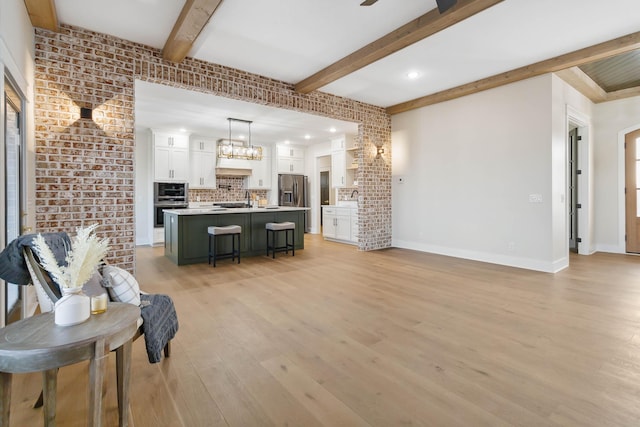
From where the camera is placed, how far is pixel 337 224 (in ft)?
26.5

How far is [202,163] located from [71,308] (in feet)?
24.5

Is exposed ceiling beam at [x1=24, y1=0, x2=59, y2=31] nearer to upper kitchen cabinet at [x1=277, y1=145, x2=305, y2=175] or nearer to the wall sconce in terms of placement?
the wall sconce

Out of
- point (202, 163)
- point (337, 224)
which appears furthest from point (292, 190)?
point (202, 163)

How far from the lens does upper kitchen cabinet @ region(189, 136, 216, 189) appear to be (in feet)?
26.8

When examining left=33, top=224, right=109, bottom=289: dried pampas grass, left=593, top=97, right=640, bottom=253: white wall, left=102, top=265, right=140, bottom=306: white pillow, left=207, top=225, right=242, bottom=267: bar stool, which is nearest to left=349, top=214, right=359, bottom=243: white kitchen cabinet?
left=207, top=225, right=242, bottom=267: bar stool

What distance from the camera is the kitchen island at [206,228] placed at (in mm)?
5414

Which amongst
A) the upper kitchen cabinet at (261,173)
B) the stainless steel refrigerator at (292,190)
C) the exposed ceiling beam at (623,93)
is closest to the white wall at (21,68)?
the upper kitchen cabinet at (261,173)

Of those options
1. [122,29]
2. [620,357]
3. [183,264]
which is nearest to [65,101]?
[122,29]

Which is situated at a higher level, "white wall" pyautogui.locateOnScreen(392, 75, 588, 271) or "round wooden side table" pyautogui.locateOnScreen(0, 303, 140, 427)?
"white wall" pyautogui.locateOnScreen(392, 75, 588, 271)

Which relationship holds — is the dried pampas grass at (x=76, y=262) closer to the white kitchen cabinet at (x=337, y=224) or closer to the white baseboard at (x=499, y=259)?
the white baseboard at (x=499, y=259)

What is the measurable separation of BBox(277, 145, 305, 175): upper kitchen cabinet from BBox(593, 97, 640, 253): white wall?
7.22 m

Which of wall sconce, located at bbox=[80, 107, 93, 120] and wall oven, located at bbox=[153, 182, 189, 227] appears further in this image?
wall oven, located at bbox=[153, 182, 189, 227]

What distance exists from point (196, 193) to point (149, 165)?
1334 millimetres

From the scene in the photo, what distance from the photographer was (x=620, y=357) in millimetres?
2264
